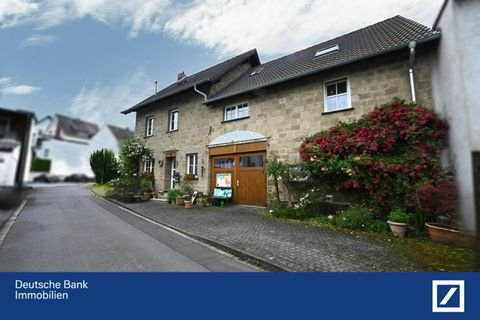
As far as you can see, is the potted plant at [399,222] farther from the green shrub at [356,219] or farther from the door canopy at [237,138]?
the door canopy at [237,138]

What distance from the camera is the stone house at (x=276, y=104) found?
664 cm

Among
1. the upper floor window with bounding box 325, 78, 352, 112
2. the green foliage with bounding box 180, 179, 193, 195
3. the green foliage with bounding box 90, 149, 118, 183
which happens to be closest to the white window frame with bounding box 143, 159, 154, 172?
the green foliage with bounding box 180, 179, 193, 195

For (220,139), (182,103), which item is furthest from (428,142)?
(182,103)

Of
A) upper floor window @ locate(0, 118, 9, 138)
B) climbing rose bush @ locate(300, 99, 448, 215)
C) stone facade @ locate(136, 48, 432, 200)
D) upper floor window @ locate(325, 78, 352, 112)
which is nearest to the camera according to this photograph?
upper floor window @ locate(0, 118, 9, 138)

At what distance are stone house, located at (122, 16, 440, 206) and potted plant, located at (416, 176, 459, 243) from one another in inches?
102

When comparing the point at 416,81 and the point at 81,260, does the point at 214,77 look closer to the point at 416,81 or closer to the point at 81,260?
the point at 416,81

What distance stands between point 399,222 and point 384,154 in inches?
66.5

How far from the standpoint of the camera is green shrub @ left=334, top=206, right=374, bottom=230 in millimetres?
5578

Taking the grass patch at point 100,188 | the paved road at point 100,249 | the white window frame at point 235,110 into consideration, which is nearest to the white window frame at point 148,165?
the white window frame at point 235,110

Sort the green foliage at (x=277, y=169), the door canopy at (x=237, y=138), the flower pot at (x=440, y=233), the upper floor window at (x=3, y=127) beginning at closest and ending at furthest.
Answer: the upper floor window at (x=3, y=127) < the flower pot at (x=440, y=233) < the green foliage at (x=277, y=169) < the door canopy at (x=237, y=138)

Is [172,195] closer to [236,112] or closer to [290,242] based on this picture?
[236,112]

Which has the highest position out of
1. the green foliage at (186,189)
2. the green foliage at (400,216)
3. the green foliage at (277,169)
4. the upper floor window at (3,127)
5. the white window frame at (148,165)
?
the white window frame at (148,165)

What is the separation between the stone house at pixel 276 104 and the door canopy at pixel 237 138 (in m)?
0.04

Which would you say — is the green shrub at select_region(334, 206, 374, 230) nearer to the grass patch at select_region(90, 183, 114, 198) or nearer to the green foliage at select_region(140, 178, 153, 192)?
the grass patch at select_region(90, 183, 114, 198)
